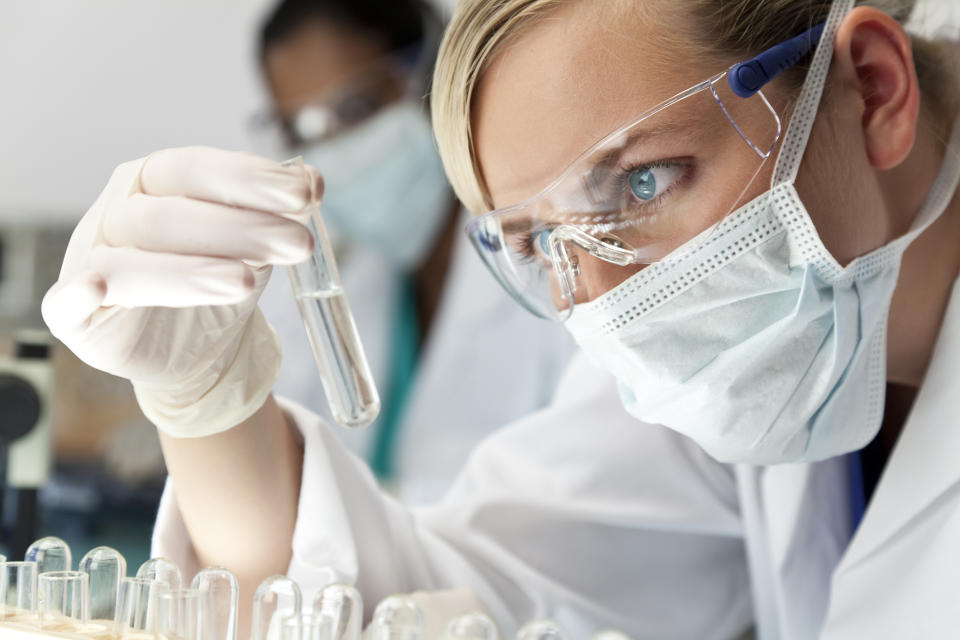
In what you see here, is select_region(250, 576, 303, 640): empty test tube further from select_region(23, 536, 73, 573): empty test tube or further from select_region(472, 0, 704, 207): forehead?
select_region(472, 0, 704, 207): forehead

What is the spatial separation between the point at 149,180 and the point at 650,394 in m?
0.51

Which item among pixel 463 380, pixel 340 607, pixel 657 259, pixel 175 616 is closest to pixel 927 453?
pixel 657 259

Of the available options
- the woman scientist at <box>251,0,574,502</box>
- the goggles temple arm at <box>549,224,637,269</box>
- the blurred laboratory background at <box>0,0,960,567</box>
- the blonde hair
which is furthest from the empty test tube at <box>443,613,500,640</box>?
the blurred laboratory background at <box>0,0,960,567</box>

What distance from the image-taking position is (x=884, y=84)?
95 centimetres

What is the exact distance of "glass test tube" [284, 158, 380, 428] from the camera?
806 mm

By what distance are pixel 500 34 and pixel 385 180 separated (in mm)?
1603

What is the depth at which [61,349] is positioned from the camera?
1.06 meters

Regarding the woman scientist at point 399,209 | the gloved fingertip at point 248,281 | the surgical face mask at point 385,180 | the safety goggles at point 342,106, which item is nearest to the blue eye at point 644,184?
the gloved fingertip at point 248,281

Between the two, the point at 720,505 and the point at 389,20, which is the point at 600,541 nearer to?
the point at 720,505

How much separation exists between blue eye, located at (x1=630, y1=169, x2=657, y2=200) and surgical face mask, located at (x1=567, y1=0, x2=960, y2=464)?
6 centimetres

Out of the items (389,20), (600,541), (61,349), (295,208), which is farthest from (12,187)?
(295,208)

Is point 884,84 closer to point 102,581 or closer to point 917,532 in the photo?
point 917,532

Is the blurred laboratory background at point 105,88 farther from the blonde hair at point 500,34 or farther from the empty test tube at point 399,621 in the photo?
the empty test tube at point 399,621

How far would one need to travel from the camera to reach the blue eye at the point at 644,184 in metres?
0.88
